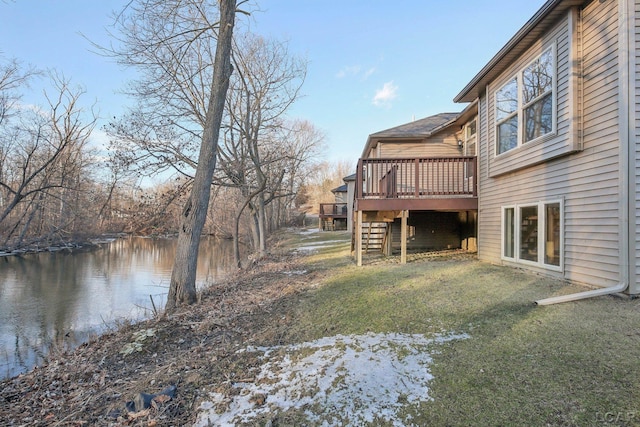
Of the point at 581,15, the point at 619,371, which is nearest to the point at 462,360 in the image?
the point at 619,371

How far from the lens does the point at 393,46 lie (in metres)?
13.4

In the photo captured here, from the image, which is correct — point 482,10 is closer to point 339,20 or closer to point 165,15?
point 339,20

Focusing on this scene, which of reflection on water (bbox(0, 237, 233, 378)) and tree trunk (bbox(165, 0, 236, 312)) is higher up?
tree trunk (bbox(165, 0, 236, 312))

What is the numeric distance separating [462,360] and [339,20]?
11.9 meters

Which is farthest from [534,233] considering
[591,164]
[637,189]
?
[637,189]

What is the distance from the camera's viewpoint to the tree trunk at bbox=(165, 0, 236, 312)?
6.38m

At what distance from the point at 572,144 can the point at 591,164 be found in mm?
397

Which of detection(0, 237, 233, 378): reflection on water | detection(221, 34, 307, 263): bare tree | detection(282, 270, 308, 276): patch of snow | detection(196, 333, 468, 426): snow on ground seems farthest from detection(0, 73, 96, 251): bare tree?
detection(196, 333, 468, 426): snow on ground

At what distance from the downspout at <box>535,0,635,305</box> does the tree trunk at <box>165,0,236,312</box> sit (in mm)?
6235

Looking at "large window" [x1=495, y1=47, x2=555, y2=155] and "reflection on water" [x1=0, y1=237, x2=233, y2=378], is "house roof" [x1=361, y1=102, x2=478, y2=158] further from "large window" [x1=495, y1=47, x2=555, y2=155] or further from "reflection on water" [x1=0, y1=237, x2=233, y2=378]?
"reflection on water" [x1=0, y1=237, x2=233, y2=378]

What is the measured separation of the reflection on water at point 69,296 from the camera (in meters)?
6.83

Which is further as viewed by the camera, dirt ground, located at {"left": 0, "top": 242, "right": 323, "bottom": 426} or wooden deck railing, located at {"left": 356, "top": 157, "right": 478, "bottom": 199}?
wooden deck railing, located at {"left": 356, "top": 157, "right": 478, "bottom": 199}

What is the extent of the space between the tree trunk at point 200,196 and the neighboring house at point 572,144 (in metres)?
5.47

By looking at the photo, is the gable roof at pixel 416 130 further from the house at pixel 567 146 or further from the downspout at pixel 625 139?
the downspout at pixel 625 139
